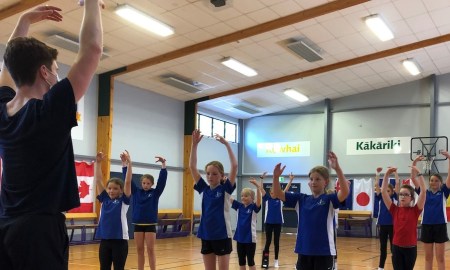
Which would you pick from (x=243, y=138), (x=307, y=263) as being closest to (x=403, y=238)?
(x=307, y=263)

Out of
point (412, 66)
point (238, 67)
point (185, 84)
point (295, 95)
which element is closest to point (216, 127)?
point (295, 95)

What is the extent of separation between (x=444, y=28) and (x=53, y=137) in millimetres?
14225

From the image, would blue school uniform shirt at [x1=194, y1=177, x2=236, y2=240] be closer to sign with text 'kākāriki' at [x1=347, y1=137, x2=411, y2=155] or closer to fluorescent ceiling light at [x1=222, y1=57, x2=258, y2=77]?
fluorescent ceiling light at [x1=222, y1=57, x2=258, y2=77]

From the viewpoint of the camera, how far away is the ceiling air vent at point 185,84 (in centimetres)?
1573

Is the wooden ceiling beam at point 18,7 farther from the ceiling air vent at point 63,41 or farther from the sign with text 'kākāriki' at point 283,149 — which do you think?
the sign with text 'kākāriki' at point 283,149

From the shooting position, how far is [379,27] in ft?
41.7

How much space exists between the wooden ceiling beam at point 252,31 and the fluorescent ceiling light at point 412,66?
6.35 metres

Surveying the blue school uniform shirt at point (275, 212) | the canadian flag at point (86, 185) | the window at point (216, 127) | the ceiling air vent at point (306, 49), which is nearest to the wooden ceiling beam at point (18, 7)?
the canadian flag at point (86, 185)

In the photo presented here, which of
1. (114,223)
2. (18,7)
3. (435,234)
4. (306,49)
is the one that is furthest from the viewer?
(306,49)


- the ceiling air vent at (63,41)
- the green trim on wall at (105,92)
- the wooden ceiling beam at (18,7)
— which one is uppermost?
the wooden ceiling beam at (18,7)

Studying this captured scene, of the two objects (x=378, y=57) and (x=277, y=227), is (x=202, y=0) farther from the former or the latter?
(x=378, y=57)

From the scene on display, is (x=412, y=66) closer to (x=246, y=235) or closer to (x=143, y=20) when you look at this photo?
(x=143, y=20)

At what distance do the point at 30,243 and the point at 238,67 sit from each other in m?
13.8

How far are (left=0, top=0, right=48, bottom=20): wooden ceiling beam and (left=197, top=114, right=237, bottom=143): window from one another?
10.3 meters
